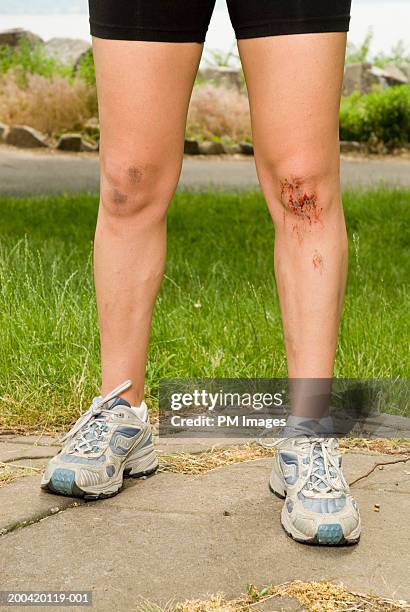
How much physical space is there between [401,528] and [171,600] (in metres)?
0.60

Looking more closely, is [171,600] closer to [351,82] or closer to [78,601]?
[78,601]

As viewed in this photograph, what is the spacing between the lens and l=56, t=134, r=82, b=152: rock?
12.5 metres

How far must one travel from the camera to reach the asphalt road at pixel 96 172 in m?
9.62

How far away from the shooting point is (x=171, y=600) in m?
1.92

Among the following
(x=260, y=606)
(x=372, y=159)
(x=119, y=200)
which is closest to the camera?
(x=260, y=606)

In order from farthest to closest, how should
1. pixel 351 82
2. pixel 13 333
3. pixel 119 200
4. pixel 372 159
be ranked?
pixel 351 82 → pixel 372 159 → pixel 13 333 → pixel 119 200

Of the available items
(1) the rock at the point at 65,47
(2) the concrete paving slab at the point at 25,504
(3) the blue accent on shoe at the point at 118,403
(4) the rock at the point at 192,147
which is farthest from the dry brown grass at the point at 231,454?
(1) the rock at the point at 65,47

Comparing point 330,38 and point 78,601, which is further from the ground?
point 330,38

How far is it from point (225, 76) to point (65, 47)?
337 centimetres

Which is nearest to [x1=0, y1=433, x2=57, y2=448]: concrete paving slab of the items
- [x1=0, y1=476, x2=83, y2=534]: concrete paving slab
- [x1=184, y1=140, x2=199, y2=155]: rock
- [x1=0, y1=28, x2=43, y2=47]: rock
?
[x1=0, y1=476, x2=83, y2=534]: concrete paving slab

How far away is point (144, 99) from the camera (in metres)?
2.34

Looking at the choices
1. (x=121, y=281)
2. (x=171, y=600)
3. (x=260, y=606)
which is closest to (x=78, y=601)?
(x=171, y=600)

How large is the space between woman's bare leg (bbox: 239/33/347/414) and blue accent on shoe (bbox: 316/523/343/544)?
0.30 meters

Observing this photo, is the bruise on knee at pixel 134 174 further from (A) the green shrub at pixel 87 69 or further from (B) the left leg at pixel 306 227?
(A) the green shrub at pixel 87 69
